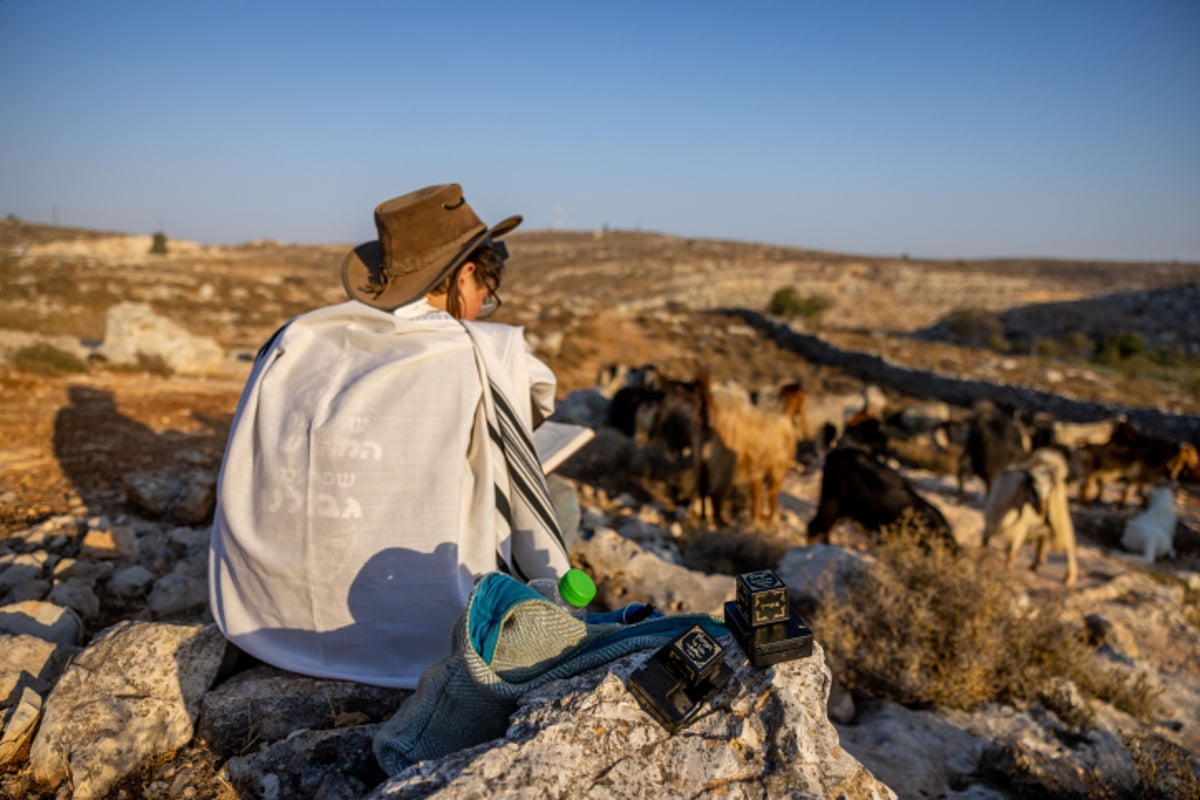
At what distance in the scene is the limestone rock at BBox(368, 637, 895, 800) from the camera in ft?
4.39

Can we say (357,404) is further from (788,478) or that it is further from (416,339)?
(788,478)

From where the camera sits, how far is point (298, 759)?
193 cm

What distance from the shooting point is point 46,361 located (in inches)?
335

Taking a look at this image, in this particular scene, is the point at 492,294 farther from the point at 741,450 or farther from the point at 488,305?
the point at 741,450

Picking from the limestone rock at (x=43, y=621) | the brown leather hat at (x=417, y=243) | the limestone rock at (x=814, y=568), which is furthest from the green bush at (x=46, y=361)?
the limestone rock at (x=814, y=568)

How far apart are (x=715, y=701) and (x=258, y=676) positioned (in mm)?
1678

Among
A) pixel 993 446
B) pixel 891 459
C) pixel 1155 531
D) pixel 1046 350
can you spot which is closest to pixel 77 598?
pixel 993 446

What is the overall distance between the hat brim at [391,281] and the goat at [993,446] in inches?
338

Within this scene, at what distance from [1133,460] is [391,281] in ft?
37.6

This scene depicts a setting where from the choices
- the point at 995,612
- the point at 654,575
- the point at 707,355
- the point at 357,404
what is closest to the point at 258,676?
the point at 357,404

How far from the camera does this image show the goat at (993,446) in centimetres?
895

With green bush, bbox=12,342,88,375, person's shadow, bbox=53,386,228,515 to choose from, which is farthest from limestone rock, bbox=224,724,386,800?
green bush, bbox=12,342,88,375

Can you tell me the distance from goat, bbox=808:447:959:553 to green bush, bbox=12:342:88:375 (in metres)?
9.38

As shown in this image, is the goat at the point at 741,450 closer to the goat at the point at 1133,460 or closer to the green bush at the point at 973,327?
the goat at the point at 1133,460
